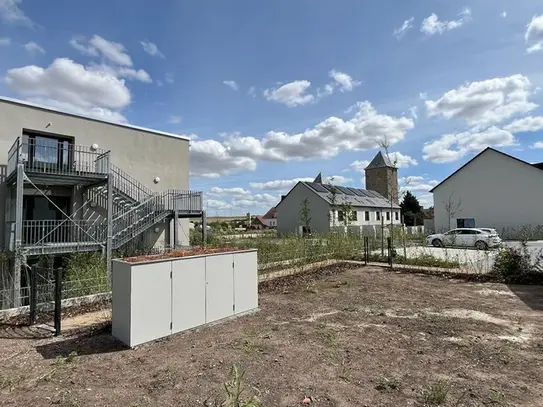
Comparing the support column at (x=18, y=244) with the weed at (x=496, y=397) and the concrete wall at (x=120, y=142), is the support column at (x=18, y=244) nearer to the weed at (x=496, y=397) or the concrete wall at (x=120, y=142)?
Answer: the concrete wall at (x=120, y=142)

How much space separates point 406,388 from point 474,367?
3.66 ft

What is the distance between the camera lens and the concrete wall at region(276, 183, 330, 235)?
35.3 m

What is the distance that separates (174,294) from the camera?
17.4ft

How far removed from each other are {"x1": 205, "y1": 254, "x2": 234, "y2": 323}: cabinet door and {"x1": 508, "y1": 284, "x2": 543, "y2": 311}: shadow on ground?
5.98 meters

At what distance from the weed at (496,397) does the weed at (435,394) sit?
0.37 m

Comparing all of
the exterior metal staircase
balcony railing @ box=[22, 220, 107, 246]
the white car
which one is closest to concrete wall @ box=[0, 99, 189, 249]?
the exterior metal staircase

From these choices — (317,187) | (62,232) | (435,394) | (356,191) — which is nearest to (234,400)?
(435,394)

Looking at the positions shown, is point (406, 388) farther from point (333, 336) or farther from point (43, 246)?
point (43, 246)

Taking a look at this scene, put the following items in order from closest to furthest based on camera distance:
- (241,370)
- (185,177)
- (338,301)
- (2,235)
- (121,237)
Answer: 1. (241,370)
2. (338,301)
3. (2,235)
4. (121,237)
5. (185,177)

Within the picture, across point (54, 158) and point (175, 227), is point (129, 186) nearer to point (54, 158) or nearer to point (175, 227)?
point (175, 227)

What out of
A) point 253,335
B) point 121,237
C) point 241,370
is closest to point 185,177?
point 121,237

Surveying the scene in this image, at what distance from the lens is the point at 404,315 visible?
637 cm

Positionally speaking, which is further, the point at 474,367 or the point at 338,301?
the point at 338,301

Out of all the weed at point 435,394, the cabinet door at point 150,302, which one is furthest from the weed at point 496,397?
the cabinet door at point 150,302
